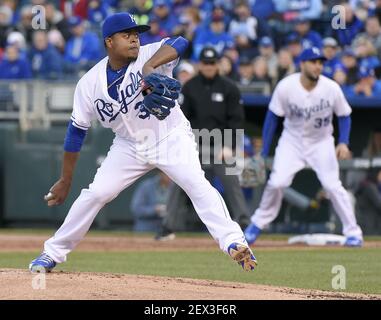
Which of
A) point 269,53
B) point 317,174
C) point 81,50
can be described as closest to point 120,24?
point 317,174

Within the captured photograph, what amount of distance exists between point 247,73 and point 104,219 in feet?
9.95

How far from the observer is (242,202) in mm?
12195

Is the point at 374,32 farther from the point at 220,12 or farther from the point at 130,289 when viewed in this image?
the point at 130,289

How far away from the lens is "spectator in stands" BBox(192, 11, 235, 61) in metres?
16.6

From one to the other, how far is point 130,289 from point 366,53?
9.63 meters

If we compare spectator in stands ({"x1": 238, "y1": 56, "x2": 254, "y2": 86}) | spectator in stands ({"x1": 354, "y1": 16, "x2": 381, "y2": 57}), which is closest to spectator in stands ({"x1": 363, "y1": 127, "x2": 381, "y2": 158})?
spectator in stands ({"x1": 354, "y1": 16, "x2": 381, "y2": 57})

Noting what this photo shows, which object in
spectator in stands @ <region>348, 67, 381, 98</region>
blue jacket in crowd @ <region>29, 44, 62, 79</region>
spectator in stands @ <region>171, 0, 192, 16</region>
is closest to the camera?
spectator in stands @ <region>348, 67, 381, 98</region>

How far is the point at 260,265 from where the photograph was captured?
9.52 m

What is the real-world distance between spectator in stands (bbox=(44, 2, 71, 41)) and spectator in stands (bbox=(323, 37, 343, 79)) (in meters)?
5.33

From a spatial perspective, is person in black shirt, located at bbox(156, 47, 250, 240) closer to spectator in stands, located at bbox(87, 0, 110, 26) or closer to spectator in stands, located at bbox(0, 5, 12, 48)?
spectator in stands, located at bbox(87, 0, 110, 26)

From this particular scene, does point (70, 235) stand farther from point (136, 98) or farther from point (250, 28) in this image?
point (250, 28)

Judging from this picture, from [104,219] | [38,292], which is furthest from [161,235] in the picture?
[38,292]

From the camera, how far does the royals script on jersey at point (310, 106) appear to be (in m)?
11.2

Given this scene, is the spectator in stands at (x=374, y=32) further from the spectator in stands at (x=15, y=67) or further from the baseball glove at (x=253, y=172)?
the spectator in stands at (x=15, y=67)
